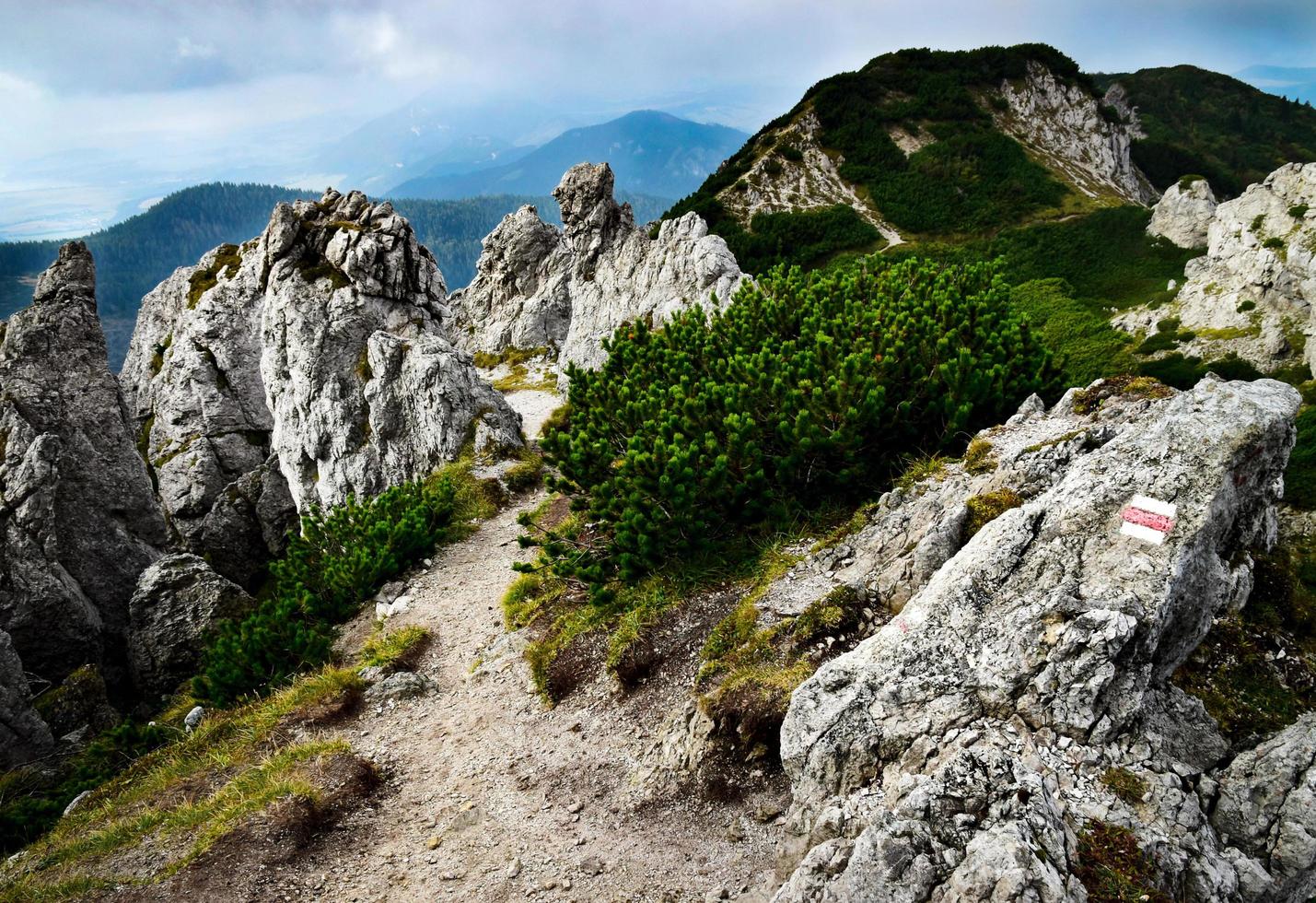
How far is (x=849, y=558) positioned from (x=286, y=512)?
25.7m

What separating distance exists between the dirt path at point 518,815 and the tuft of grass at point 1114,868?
120 inches

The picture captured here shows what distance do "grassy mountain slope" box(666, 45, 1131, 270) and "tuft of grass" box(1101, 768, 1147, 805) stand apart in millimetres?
61501

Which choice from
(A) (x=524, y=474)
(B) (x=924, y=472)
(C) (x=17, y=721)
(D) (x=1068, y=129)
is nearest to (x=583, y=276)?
(A) (x=524, y=474)

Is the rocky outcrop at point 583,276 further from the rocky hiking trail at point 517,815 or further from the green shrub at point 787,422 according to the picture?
the rocky hiking trail at point 517,815

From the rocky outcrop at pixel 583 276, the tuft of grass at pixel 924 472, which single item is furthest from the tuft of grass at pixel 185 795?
the rocky outcrop at pixel 583 276

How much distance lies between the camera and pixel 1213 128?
381ft

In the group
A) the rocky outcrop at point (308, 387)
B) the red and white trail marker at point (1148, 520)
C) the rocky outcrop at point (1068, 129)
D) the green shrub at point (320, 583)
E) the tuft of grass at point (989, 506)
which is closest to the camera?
the red and white trail marker at point (1148, 520)

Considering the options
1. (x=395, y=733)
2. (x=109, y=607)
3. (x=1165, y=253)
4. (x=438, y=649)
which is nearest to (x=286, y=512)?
(x=109, y=607)

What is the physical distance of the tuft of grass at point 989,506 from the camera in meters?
8.50

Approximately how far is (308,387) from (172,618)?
10.8 metres

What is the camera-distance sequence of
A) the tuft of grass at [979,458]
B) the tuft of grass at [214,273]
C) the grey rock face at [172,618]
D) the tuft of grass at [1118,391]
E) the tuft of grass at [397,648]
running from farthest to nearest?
the tuft of grass at [214,273] < the grey rock face at [172,618] < the tuft of grass at [397,648] < the tuft of grass at [979,458] < the tuft of grass at [1118,391]

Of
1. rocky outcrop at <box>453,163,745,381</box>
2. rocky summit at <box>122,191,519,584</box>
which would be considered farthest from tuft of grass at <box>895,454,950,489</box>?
rocky outcrop at <box>453,163,745,381</box>

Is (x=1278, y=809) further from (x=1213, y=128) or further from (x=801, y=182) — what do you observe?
(x=1213, y=128)

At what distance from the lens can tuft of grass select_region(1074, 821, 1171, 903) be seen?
4457 mm
